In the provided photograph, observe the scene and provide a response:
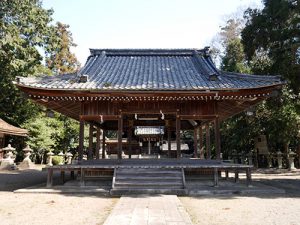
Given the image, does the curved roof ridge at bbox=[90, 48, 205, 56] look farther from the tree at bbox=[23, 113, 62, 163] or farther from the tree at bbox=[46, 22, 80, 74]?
the tree at bbox=[46, 22, 80, 74]

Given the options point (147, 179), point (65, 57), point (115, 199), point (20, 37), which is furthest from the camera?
point (65, 57)

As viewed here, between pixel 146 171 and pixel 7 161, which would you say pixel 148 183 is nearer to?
pixel 146 171

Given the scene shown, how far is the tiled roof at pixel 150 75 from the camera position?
12781 mm

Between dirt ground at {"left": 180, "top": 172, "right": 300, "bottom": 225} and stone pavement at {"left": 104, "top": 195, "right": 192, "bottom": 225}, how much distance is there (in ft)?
1.44

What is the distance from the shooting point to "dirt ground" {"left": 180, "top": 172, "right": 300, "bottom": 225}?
705cm

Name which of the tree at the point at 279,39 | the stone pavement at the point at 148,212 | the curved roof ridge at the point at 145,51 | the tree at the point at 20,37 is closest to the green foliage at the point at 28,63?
the tree at the point at 20,37

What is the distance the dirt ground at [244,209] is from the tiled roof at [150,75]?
15.4 ft

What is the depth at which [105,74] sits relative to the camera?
613 inches

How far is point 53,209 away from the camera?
8367mm

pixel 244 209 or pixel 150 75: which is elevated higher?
pixel 150 75

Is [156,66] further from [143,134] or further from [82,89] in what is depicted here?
[143,134]

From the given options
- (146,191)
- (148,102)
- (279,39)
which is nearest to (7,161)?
(148,102)

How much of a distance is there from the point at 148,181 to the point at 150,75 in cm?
595

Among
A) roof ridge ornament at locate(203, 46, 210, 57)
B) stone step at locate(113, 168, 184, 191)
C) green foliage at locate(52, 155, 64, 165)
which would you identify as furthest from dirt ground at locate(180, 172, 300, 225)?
green foliage at locate(52, 155, 64, 165)
